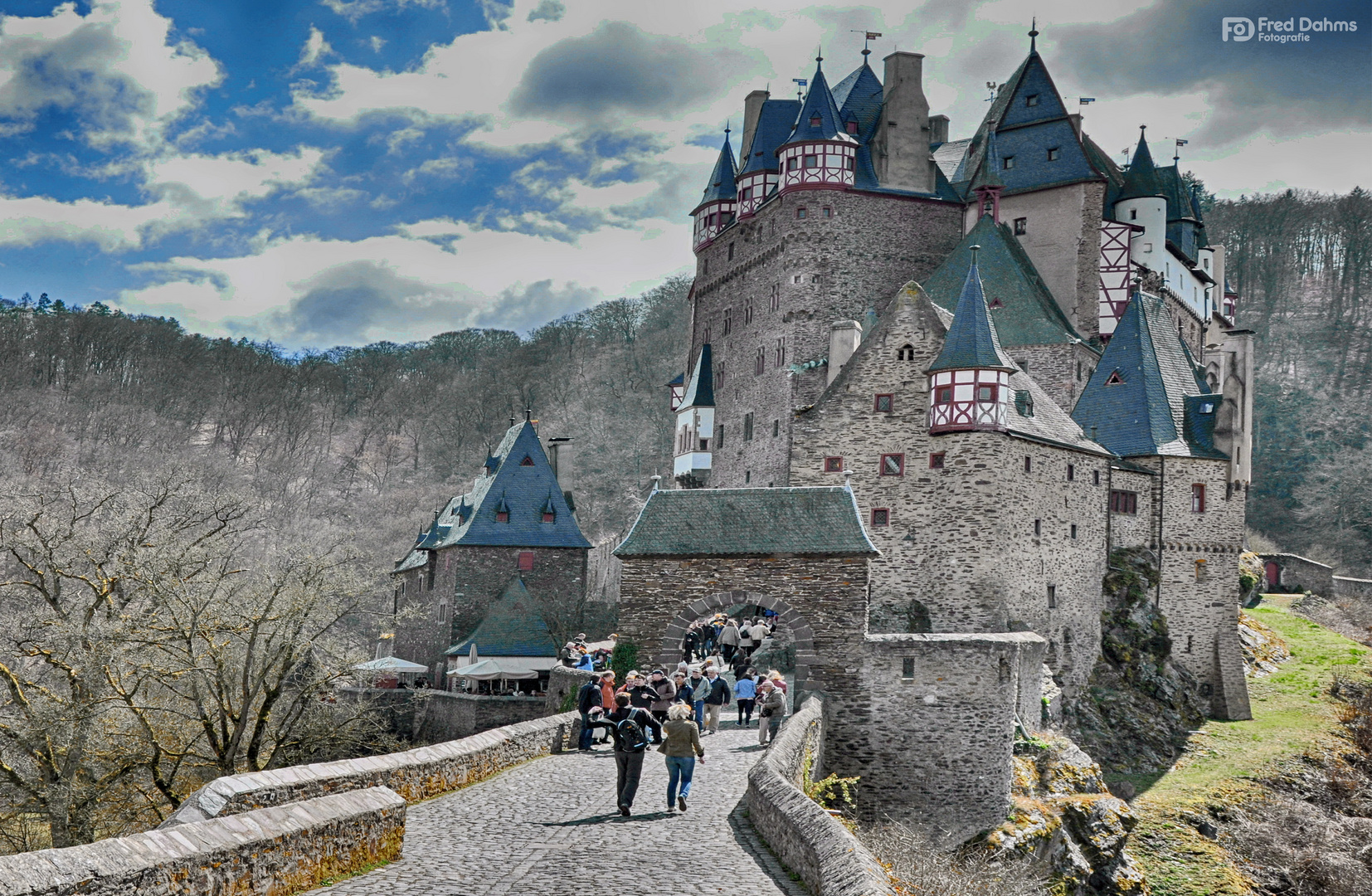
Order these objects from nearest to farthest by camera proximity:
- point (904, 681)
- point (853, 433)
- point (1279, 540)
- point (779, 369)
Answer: point (904, 681) → point (853, 433) → point (779, 369) → point (1279, 540)

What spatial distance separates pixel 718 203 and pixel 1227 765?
29081 millimetres

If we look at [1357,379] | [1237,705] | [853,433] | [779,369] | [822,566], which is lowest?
[1237,705]

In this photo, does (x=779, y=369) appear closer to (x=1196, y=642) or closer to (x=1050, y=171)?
(x=1050, y=171)

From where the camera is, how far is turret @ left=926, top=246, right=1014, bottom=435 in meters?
31.5

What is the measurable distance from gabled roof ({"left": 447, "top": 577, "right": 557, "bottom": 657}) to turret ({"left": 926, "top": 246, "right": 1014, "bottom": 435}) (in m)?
15.0

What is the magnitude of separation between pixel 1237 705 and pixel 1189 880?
11.6 metres

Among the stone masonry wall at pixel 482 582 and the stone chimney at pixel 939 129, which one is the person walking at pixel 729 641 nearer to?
the stone masonry wall at pixel 482 582

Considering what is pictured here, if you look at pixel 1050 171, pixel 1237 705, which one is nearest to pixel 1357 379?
pixel 1050 171

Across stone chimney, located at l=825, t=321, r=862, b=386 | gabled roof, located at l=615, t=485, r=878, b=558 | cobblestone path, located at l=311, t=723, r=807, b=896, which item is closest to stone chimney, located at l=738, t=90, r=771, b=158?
stone chimney, located at l=825, t=321, r=862, b=386

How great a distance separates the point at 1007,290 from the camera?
135 feet

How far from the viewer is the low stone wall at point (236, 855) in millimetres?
7109

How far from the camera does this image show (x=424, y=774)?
44.6 ft

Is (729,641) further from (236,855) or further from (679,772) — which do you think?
(236,855)

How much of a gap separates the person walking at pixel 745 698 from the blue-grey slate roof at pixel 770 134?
29878mm
